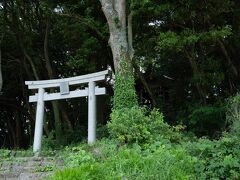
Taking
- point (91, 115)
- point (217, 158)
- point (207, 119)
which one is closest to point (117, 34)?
point (91, 115)

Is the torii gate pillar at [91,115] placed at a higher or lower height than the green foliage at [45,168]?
higher

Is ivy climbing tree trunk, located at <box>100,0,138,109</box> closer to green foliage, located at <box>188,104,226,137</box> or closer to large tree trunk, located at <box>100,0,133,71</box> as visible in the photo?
large tree trunk, located at <box>100,0,133,71</box>

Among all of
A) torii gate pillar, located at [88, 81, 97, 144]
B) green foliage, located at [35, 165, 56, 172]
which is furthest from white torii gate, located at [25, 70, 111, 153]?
green foliage, located at [35, 165, 56, 172]

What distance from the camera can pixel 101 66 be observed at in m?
16.6

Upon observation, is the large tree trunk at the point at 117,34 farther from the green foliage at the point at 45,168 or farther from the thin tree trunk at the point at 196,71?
the green foliage at the point at 45,168

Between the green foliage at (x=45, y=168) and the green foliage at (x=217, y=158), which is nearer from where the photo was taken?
the green foliage at (x=217, y=158)

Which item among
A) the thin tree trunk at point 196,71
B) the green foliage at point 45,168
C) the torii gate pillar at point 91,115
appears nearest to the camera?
the green foliage at point 45,168

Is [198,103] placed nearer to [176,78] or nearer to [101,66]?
[176,78]

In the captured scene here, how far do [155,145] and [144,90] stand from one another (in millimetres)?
9981

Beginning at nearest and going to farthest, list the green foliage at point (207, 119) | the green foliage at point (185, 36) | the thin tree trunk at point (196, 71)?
the green foliage at point (185, 36) < the green foliage at point (207, 119) < the thin tree trunk at point (196, 71)

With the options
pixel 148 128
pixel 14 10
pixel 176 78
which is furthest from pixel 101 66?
pixel 148 128

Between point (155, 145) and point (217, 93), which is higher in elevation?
point (217, 93)

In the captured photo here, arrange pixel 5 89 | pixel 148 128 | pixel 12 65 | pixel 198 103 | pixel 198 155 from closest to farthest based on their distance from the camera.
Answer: pixel 198 155 < pixel 148 128 < pixel 198 103 < pixel 12 65 < pixel 5 89

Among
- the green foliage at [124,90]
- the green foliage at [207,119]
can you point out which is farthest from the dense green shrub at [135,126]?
the green foliage at [207,119]
